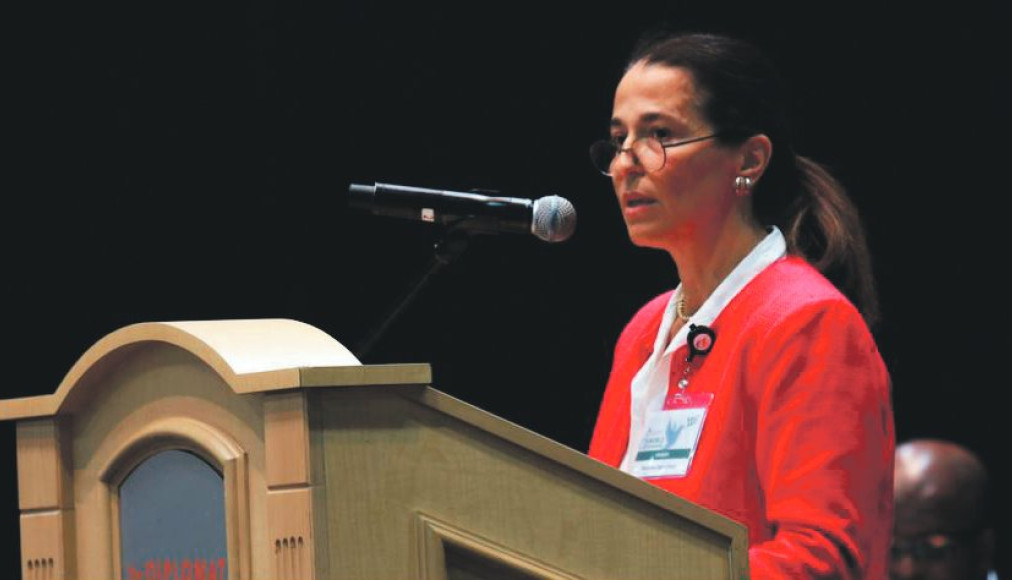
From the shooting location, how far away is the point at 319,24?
11.3 ft

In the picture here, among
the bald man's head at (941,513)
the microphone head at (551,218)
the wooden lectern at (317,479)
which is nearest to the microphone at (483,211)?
the microphone head at (551,218)

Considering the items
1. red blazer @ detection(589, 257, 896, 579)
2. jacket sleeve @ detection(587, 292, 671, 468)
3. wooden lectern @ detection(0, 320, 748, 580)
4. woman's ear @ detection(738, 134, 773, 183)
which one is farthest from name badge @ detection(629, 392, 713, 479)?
wooden lectern @ detection(0, 320, 748, 580)

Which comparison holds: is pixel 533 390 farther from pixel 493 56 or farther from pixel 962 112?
pixel 962 112

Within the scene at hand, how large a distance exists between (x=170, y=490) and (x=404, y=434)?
0.89 ft

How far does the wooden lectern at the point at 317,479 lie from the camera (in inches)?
49.4

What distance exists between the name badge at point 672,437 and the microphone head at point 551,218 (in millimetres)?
398

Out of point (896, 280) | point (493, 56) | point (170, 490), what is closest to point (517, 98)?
point (493, 56)

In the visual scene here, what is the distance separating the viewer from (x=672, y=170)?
2107 millimetres

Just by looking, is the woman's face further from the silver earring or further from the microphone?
the microphone

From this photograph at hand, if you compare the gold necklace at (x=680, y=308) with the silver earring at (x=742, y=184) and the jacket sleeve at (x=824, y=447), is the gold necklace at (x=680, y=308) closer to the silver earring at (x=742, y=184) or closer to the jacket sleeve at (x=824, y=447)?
the silver earring at (x=742, y=184)

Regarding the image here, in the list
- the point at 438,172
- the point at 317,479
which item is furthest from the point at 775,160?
the point at 438,172

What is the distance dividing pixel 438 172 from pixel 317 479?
2328mm

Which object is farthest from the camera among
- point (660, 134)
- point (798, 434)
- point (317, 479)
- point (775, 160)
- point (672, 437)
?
point (775, 160)

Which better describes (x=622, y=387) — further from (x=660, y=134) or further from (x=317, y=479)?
(x=317, y=479)
